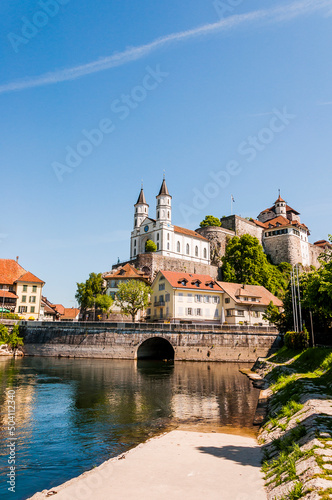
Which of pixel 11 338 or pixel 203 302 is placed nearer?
pixel 11 338

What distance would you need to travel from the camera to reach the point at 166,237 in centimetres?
9200

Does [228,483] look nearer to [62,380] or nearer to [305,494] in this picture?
[305,494]

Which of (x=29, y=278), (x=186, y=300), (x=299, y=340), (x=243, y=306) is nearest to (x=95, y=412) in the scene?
(x=299, y=340)

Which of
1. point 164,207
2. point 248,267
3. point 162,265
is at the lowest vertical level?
point 248,267

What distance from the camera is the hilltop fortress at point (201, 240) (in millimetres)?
88325

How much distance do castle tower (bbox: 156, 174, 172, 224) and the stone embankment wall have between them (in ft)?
146

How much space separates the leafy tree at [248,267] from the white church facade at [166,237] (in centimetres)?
863

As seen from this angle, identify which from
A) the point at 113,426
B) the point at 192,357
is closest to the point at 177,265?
the point at 192,357

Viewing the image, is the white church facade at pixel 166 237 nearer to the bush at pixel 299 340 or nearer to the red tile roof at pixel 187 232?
the red tile roof at pixel 187 232

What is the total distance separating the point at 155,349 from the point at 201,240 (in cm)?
4437

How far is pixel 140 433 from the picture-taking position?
56.9 feet

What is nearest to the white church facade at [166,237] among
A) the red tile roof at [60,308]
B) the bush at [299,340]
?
the red tile roof at [60,308]

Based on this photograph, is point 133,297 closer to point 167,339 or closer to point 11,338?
point 167,339

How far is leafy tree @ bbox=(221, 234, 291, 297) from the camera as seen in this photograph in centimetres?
8594
